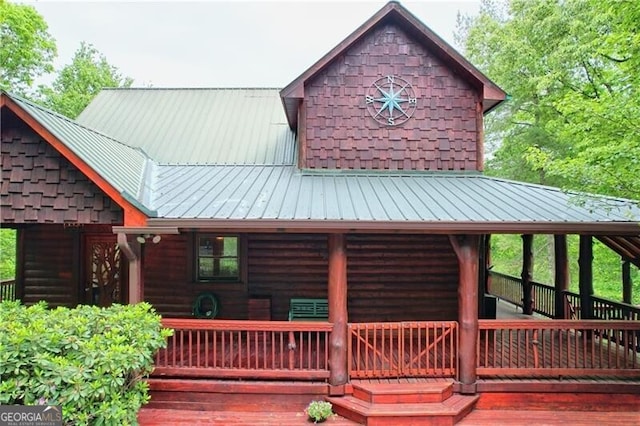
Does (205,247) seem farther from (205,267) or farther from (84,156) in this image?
(84,156)

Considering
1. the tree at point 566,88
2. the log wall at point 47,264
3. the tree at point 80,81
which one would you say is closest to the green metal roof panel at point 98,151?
the log wall at point 47,264

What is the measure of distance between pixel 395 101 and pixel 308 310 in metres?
4.75

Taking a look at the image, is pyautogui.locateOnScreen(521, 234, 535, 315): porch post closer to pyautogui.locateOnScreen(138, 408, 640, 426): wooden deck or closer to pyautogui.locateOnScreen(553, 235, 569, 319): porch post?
pyautogui.locateOnScreen(553, 235, 569, 319): porch post

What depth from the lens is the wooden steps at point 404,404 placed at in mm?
5258

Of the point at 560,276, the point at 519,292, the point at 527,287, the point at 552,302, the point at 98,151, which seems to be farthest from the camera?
the point at 519,292

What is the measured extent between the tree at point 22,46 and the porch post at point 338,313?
16.6 metres

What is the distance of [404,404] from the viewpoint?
5.46 metres

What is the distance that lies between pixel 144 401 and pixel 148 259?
3865mm

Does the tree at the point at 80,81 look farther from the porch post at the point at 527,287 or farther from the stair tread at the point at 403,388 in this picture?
the porch post at the point at 527,287

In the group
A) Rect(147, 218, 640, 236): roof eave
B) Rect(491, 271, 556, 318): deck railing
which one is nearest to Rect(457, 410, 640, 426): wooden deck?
Rect(147, 218, 640, 236): roof eave

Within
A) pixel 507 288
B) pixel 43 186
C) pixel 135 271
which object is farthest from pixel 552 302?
pixel 43 186

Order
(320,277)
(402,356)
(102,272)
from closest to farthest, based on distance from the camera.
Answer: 1. (402,356)
2. (320,277)
3. (102,272)

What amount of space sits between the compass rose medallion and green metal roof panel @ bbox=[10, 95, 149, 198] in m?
4.81

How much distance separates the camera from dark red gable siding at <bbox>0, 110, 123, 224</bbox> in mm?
5719
